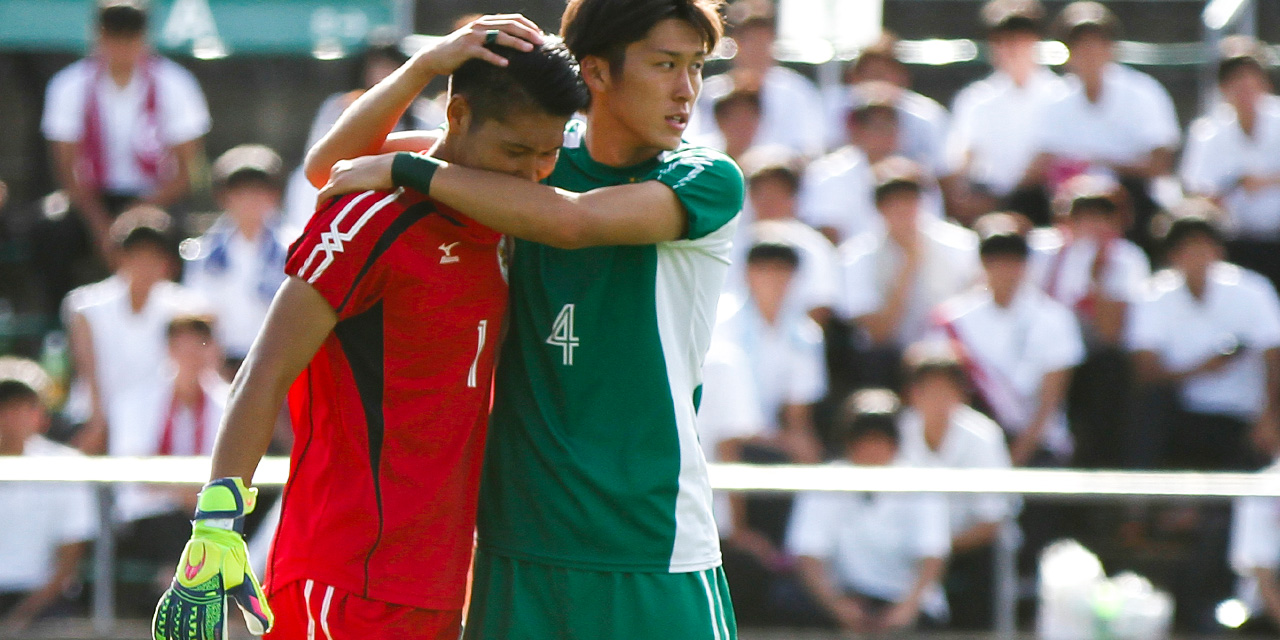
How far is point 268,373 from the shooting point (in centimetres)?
266

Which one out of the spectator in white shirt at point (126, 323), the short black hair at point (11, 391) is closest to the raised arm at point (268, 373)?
the short black hair at point (11, 391)

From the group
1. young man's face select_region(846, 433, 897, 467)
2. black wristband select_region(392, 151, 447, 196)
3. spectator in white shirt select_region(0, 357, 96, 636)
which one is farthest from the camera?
young man's face select_region(846, 433, 897, 467)

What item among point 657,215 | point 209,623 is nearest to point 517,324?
point 657,215

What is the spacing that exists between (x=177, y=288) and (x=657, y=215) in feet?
16.6

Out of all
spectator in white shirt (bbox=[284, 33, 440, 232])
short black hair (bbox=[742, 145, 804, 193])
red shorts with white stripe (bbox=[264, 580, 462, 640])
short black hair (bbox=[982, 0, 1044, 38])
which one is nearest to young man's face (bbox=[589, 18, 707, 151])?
red shorts with white stripe (bbox=[264, 580, 462, 640])

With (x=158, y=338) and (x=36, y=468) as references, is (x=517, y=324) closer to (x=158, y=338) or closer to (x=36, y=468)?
(x=36, y=468)

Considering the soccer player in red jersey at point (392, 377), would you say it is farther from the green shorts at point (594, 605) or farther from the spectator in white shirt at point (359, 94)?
the spectator in white shirt at point (359, 94)

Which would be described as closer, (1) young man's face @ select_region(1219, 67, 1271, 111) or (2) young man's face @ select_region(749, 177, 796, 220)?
(2) young man's face @ select_region(749, 177, 796, 220)

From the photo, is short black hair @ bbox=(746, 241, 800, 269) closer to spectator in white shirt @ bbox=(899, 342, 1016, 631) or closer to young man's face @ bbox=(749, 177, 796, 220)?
young man's face @ bbox=(749, 177, 796, 220)

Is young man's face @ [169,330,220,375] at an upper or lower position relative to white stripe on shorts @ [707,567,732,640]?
upper

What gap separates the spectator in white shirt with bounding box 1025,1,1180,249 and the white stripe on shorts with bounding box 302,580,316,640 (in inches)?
231

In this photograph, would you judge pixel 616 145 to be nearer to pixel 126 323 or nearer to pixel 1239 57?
pixel 126 323

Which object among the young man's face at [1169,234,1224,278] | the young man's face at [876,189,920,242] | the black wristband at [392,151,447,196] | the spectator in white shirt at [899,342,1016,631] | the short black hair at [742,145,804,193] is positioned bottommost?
the spectator in white shirt at [899,342,1016,631]

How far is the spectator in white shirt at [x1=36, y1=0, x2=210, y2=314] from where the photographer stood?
26.3ft
